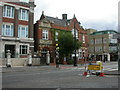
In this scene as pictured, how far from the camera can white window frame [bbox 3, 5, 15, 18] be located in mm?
36941

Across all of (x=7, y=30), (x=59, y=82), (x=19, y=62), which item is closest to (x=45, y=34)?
(x=7, y=30)

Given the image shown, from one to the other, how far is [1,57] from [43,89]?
82.3 feet

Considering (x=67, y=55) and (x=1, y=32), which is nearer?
(x=1, y=32)

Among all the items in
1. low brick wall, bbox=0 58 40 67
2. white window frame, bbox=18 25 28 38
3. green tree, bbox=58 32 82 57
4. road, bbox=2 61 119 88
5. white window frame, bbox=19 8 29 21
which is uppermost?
white window frame, bbox=19 8 29 21

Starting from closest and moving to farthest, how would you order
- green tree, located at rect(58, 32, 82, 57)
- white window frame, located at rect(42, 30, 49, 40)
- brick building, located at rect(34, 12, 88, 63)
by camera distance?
green tree, located at rect(58, 32, 82, 57) → brick building, located at rect(34, 12, 88, 63) → white window frame, located at rect(42, 30, 49, 40)

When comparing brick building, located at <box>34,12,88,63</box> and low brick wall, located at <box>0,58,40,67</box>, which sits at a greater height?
brick building, located at <box>34,12,88,63</box>

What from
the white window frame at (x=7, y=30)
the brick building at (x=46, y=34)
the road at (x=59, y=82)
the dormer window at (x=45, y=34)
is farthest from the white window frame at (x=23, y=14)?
the road at (x=59, y=82)

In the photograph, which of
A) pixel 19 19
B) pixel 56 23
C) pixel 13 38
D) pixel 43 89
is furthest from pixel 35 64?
pixel 43 89

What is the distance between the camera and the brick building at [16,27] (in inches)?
1436

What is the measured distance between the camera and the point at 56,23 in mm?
52094

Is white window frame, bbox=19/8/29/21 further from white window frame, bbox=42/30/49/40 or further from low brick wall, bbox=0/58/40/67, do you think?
low brick wall, bbox=0/58/40/67

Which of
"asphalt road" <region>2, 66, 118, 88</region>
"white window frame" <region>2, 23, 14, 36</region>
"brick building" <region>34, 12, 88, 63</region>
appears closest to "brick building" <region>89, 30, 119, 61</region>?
"brick building" <region>34, 12, 88, 63</region>

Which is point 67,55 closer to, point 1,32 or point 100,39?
point 1,32

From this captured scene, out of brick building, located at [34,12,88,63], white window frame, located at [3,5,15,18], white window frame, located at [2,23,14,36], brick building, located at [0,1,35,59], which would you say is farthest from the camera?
brick building, located at [34,12,88,63]
